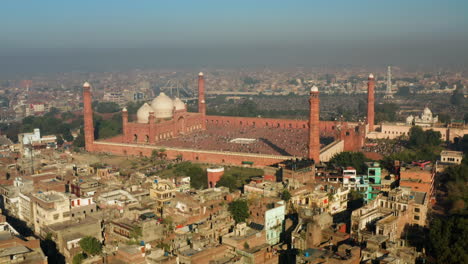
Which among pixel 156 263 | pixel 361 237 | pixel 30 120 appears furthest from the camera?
pixel 30 120

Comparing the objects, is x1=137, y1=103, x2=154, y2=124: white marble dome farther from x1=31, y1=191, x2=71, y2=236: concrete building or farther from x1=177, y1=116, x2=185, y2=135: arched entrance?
x1=31, y1=191, x2=71, y2=236: concrete building

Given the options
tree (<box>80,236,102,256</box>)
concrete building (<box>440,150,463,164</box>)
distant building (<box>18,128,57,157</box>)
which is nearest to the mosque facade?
distant building (<box>18,128,57,157</box>)

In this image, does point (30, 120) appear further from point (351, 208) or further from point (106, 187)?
point (351, 208)

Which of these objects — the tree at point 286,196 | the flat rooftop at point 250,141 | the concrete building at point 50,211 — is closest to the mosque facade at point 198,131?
the flat rooftop at point 250,141

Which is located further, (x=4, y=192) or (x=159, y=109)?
(x=159, y=109)

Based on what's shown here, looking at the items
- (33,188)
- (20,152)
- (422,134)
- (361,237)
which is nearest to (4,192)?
(33,188)

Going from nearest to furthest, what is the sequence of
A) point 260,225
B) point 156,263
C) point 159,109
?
point 156,263
point 260,225
point 159,109

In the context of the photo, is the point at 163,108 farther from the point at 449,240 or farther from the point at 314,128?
the point at 449,240
